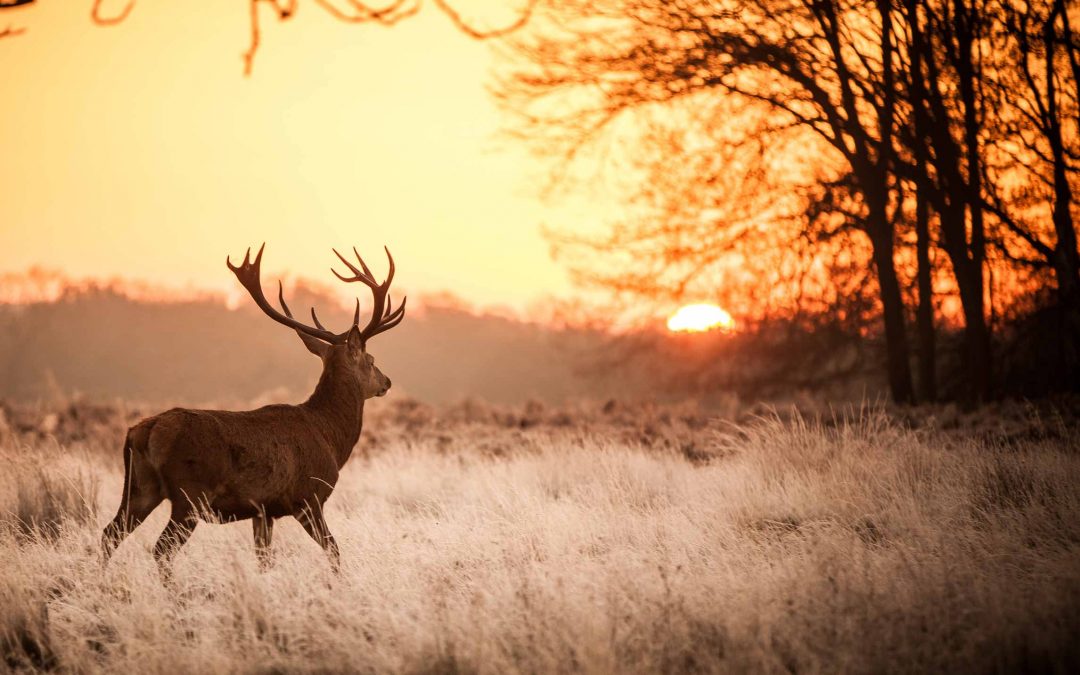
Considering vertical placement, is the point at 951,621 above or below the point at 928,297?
below

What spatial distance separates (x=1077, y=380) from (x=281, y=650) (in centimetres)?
1193

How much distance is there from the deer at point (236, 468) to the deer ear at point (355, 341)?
3cm

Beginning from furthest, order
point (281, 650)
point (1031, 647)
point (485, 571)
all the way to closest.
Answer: point (485, 571), point (281, 650), point (1031, 647)

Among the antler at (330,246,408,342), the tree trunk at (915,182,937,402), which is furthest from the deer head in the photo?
the tree trunk at (915,182,937,402)

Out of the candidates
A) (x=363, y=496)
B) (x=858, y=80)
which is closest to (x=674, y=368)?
(x=858, y=80)

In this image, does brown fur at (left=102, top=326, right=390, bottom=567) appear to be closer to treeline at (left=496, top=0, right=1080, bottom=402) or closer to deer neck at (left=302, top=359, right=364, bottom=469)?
deer neck at (left=302, top=359, right=364, bottom=469)

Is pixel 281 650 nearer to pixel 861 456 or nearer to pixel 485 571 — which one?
pixel 485 571

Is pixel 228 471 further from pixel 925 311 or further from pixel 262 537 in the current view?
pixel 925 311

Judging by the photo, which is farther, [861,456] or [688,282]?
[688,282]

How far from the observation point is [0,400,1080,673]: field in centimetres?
424

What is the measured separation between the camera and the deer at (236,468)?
18.2 ft

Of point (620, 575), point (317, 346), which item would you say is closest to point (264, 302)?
point (317, 346)

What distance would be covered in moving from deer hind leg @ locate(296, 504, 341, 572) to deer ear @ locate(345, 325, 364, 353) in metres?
1.36

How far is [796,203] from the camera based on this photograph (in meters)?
14.0
